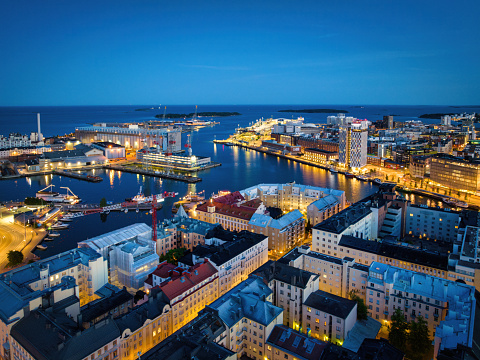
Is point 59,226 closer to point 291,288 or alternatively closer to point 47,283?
point 47,283

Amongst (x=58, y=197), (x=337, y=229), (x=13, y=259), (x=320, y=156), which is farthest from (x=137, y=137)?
(x=337, y=229)

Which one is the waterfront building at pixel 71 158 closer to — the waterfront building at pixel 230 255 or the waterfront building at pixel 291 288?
the waterfront building at pixel 230 255

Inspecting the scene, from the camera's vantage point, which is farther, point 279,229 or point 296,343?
point 279,229

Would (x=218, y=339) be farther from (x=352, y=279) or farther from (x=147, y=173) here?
(x=147, y=173)

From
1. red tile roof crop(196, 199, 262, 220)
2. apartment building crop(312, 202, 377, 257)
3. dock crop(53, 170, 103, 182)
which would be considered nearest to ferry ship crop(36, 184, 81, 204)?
dock crop(53, 170, 103, 182)

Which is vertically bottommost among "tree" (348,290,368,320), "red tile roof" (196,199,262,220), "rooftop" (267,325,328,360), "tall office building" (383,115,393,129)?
"tree" (348,290,368,320)

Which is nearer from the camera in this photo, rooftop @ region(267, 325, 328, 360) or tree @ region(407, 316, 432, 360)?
rooftop @ region(267, 325, 328, 360)

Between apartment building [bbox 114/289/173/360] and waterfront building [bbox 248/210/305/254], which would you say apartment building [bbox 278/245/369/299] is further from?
apartment building [bbox 114/289/173/360]

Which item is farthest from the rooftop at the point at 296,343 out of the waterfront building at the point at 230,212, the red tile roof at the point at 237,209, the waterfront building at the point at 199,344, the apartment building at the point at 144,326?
the red tile roof at the point at 237,209
